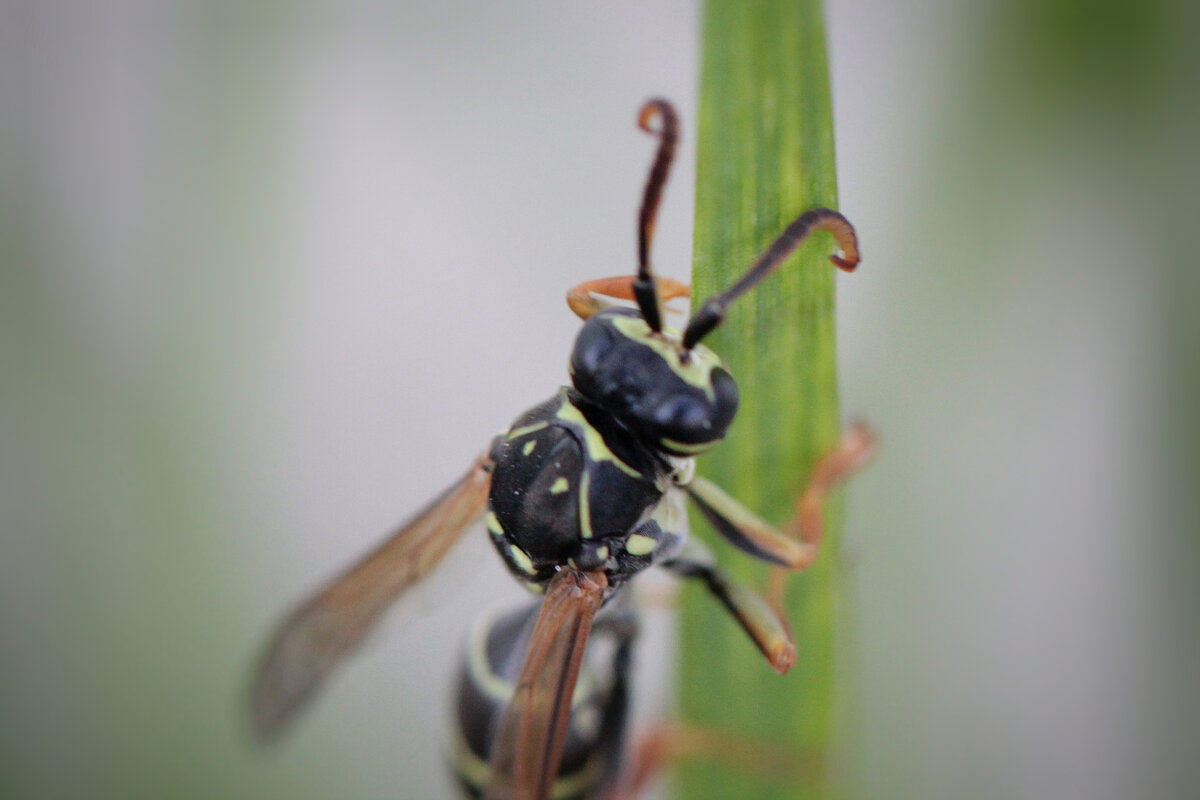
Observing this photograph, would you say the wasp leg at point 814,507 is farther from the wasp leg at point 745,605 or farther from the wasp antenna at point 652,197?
the wasp antenna at point 652,197

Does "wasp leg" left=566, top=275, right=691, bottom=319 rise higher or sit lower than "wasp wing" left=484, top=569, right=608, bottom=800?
higher

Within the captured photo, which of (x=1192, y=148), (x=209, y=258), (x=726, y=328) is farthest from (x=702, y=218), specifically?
(x=209, y=258)

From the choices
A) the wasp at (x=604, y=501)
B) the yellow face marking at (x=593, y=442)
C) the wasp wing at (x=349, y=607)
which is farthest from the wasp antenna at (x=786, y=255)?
the wasp wing at (x=349, y=607)

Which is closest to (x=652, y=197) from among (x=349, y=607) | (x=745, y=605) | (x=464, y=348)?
(x=745, y=605)

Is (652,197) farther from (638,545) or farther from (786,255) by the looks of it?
(638,545)

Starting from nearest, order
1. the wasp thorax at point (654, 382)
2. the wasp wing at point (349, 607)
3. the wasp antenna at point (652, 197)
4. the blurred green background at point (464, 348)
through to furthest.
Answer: the wasp antenna at point (652, 197) → the wasp thorax at point (654, 382) → the wasp wing at point (349, 607) → the blurred green background at point (464, 348)

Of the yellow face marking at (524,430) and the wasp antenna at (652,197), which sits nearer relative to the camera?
the wasp antenna at (652,197)

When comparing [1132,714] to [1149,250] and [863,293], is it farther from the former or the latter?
[863,293]

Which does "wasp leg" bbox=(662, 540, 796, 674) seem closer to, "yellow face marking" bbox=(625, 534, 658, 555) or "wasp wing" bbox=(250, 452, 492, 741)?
"yellow face marking" bbox=(625, 534, 658, 555)

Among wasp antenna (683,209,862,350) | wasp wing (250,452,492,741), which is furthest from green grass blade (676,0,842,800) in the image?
wasp wing (250,452,492,741)
